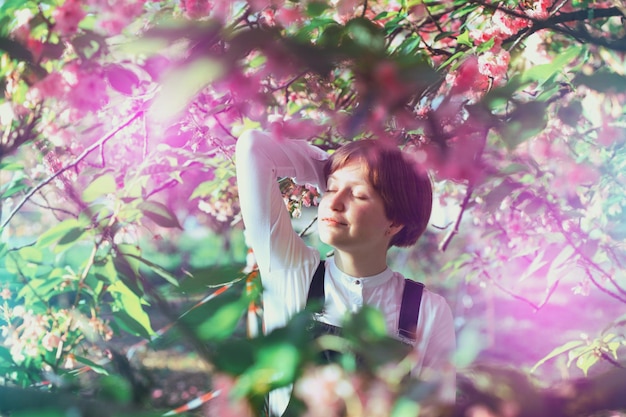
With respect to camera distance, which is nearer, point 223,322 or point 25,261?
point 223,322

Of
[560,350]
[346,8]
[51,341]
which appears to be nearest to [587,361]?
[560,350]

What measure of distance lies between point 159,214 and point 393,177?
0.71ft

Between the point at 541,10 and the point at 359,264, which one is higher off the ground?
the point at 541,10

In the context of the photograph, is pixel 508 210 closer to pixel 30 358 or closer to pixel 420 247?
pixel 420 247

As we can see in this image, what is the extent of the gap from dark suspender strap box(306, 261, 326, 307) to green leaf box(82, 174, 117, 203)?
20 cm

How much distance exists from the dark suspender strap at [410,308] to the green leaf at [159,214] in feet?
0.70

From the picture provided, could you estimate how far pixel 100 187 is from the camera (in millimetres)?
603

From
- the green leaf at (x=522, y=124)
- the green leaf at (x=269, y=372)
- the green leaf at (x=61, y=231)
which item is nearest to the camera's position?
the green leaf at (x=269, y=372)

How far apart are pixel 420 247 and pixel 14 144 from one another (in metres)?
0.38

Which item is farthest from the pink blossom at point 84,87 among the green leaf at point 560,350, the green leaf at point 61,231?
the green leaf at point 560,350

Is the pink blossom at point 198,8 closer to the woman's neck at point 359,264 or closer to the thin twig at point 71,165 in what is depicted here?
the thin twig at point 71,165

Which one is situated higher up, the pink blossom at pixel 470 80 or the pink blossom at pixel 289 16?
the pink blossom at pixel 289 16

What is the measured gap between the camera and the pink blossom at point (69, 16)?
0.53 m

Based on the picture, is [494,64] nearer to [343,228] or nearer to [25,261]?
[343,228]
